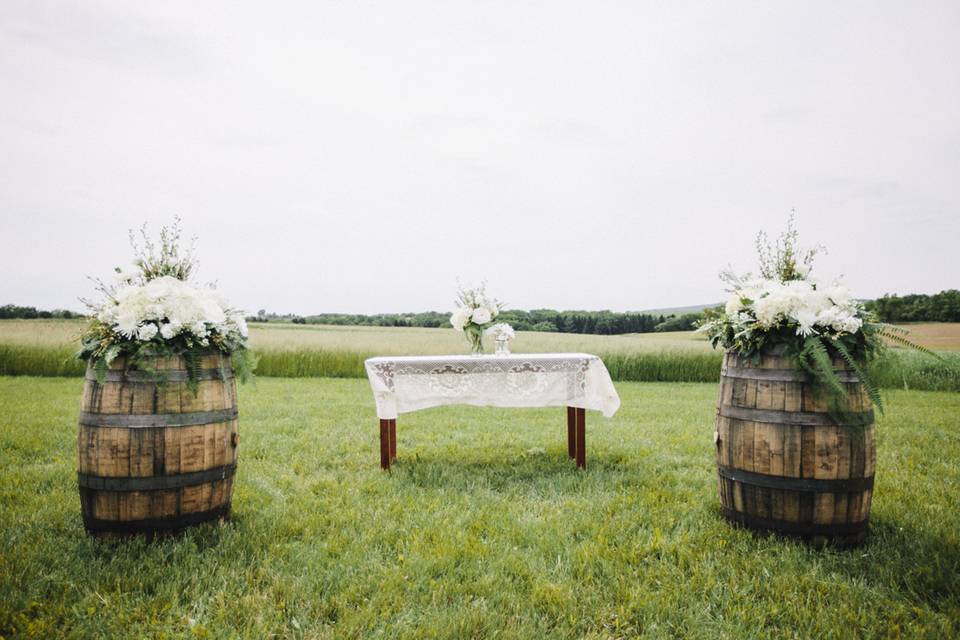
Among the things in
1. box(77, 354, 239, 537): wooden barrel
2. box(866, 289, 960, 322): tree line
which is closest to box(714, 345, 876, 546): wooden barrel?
box(77, 354, 239, 537): wooden barrel

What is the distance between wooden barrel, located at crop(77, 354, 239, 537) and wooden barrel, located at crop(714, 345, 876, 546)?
11.1ft

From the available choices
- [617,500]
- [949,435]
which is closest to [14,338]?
[617,500]

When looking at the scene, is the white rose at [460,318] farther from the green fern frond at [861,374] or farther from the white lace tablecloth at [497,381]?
the green fern frond at [861,374]

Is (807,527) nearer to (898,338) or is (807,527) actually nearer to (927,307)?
(898,338)

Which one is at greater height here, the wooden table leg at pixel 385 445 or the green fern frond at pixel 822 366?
the green fern frond at pixel 822 366

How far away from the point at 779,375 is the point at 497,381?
8.77 ft

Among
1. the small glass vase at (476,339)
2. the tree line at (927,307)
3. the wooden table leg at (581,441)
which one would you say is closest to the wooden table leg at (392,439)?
the small glass vase at (476,339)

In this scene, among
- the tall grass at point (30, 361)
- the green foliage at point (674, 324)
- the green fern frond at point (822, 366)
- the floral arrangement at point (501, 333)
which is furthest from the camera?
the green foliage at point (674, 324)

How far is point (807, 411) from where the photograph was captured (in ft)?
11.4

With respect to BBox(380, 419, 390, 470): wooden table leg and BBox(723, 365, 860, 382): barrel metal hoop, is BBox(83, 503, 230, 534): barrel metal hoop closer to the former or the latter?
BBox(380, 419, 390, 470): wooden table leg

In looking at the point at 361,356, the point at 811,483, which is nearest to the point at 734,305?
the point at 811,483

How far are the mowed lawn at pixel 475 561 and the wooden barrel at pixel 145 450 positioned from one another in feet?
0.54

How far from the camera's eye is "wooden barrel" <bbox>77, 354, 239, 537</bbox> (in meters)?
3.42

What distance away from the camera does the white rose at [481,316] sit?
620cm
